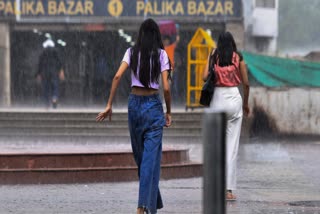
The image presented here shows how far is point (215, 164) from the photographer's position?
9.68 feet

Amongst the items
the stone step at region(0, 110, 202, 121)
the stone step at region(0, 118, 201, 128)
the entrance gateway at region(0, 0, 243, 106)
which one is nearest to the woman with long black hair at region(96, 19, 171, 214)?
the stone step at region(0, 118, 201, 128)

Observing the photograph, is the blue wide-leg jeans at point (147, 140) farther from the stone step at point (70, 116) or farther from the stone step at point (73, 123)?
the stone step at point (70, 116)

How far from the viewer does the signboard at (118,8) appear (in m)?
28.3

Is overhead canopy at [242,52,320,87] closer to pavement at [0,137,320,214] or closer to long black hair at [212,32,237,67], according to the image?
pavement at [0,137,320,214]

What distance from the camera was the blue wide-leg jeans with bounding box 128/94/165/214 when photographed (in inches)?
265

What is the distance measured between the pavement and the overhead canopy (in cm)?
449

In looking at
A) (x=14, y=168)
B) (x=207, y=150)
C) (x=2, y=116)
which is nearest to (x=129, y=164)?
(x=14, y=168)

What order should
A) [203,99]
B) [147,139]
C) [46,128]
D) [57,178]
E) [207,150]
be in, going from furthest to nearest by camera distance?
1. [46,128]
2. [57,178]
3. [203,99]
4. [147,139]
5. [207,150]

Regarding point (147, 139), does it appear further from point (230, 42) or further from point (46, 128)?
point (46, 128)

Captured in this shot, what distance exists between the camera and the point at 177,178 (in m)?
10.4

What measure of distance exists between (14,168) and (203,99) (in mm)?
2566

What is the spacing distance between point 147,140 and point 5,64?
76.4 feet

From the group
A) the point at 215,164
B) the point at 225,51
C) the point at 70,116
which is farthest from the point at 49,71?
the point at 215,164

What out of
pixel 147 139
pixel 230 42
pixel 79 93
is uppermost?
pixel 230 42
